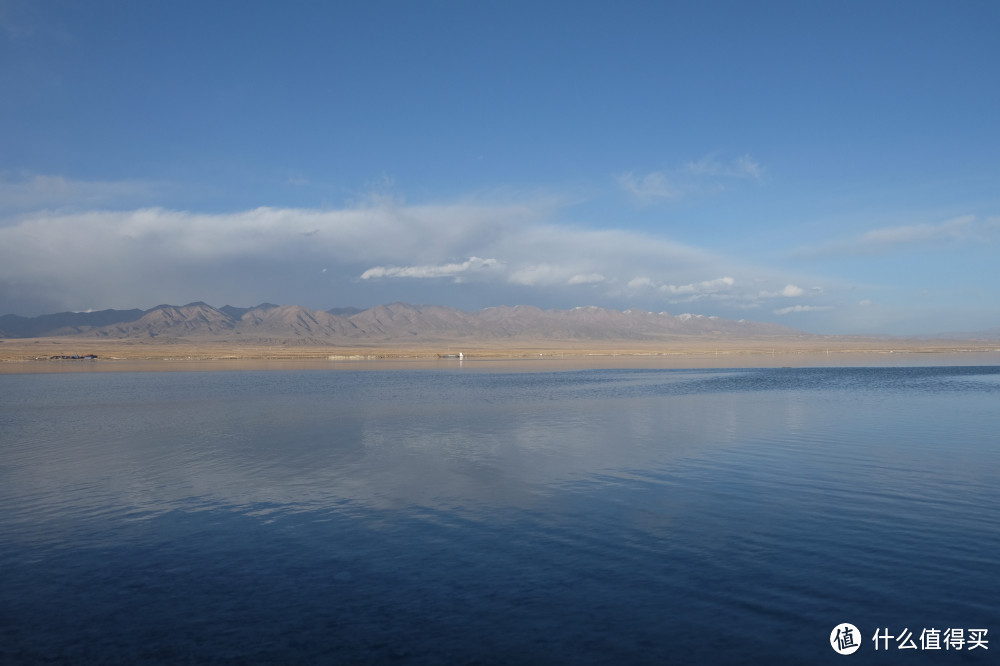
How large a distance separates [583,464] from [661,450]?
305 cm

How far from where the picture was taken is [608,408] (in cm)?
3038

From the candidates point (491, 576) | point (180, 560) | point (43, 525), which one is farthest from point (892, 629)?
point (43, 525)

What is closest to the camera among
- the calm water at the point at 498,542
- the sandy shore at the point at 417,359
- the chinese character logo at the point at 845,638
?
the chinese character logo at the point at 845,638

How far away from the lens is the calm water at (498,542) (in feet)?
24.9

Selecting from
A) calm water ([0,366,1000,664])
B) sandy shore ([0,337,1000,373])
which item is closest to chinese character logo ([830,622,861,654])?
calm water ([0,366,1000,664])

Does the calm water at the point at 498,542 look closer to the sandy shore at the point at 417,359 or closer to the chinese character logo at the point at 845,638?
the chinese character logo at the point at 845,638

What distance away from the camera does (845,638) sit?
295 inches

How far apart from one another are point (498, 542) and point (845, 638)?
500cm

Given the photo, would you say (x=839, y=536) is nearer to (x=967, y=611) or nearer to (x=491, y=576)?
(x=967, y=611)

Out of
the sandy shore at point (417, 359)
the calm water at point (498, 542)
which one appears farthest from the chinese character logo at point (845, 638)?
the sandy shore at point (417, 359)

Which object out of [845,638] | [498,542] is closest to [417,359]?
[498,542]

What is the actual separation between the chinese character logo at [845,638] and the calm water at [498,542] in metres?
0.12

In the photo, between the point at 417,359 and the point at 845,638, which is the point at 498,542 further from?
the point at 417,359

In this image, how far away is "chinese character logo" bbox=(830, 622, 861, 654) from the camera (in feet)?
24.0
